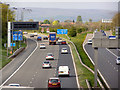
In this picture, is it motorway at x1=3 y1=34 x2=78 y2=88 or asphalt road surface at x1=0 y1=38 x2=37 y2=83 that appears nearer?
motorway at x1=3 y1=34 x2=78 y2=88

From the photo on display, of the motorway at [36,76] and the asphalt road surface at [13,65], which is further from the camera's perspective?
the asphalt road surface at [13,65]

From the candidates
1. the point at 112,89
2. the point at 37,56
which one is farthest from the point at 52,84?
the point at 37,56

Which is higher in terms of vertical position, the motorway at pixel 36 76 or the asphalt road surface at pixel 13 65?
the motorway at pixel 36 76

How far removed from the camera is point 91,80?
4319cm

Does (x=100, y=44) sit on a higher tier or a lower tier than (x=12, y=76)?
higher

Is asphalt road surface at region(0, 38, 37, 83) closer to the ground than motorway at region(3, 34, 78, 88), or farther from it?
closer to the ground

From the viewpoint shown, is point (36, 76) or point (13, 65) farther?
point (13, 65)

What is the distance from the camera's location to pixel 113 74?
5012cm

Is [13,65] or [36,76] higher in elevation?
[36,76]

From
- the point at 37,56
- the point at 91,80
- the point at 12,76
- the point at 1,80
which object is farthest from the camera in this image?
the point at 37,56

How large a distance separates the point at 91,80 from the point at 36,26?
44.2 m

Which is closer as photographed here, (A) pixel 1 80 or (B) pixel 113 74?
(A) pixel 1 80

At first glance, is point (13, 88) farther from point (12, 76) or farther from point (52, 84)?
point (12, 76)

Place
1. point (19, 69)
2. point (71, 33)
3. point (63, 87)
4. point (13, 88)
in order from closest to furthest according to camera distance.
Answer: point (13, 88) → point (63, 87) → point (19, 69) → point (71, 33)
